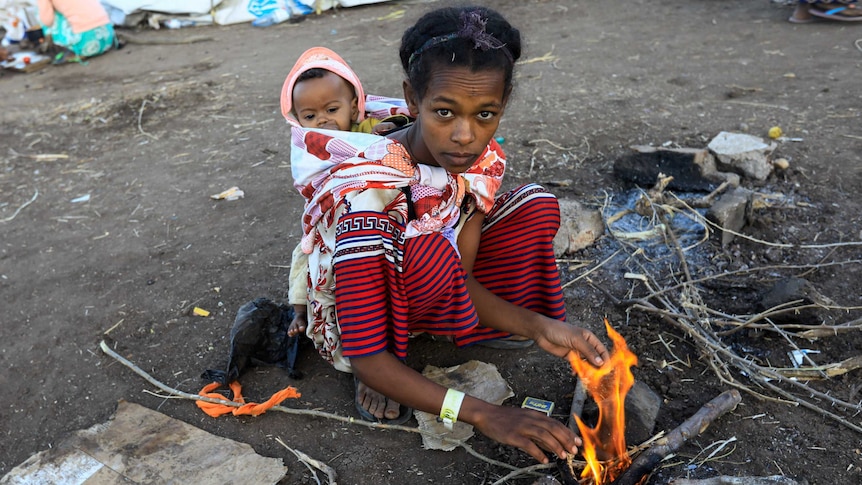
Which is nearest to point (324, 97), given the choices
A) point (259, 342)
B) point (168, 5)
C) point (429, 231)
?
point (429, 231)

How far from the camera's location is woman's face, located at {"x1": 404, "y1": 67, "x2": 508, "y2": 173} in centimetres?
197

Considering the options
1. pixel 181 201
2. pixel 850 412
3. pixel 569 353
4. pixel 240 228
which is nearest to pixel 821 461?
pixel 850 412

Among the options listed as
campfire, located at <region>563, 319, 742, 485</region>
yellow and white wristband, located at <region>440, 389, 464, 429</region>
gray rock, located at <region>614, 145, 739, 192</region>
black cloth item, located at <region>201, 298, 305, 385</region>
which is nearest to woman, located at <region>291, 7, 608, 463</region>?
yellow and white wristband, located at <region>440, 389, 464, 429</region>

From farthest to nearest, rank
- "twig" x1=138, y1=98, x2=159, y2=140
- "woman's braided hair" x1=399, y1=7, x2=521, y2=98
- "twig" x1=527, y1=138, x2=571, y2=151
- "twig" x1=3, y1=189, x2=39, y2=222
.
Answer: "twig" x1=138, y1=98, x2=159, y2=140 < "twig" x1=527, y1=138, x2=571, y2=151 < "twig" x1=3, y1=189, x2=39, y2=222 < "woman's braided hair" x1=399, y1=7, x2=521, y2=98

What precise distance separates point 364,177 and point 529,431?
95cm

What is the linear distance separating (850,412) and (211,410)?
7.52ft

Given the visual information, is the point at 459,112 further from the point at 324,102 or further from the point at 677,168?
the point at 677,168

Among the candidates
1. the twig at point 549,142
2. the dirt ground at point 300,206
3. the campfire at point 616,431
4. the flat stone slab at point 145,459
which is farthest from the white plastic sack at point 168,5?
the campfire at point 616,431

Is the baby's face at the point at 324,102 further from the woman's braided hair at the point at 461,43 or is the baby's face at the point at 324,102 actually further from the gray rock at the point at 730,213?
the gray rock at the point at 730,213

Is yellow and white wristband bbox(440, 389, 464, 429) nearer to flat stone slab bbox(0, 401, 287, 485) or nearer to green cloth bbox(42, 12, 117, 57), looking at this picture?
flat stone slab bbox(0, 401, 287, 485)

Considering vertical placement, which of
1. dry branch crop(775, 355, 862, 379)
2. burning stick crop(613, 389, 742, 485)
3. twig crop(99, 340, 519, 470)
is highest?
burning stick crop(613, 389, 742, 485)

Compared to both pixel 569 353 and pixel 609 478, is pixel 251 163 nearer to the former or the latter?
pixel 569 353

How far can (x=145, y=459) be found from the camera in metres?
2.28

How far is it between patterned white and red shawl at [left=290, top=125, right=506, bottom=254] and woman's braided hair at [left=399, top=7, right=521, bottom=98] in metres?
0.26
